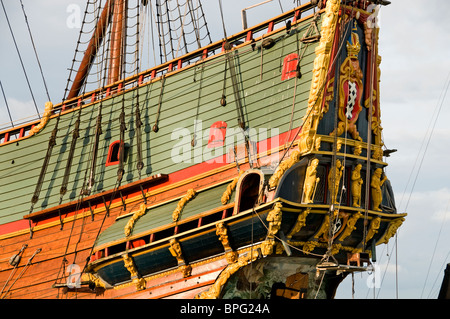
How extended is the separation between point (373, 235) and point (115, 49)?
1258 cm

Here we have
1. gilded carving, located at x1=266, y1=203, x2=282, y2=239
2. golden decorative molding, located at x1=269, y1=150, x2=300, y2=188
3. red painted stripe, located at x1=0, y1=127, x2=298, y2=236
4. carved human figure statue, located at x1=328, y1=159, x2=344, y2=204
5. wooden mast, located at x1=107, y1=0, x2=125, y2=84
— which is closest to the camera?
gilded carving, located at x1=266, y1=203, x2=282, y2=239

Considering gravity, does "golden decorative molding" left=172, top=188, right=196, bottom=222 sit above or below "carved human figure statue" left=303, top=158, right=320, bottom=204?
above

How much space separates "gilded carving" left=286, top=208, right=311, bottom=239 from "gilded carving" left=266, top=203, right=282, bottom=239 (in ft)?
1.60

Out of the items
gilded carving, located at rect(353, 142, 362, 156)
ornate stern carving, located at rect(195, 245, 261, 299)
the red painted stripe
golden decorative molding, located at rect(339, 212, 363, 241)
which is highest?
the red painted stripe

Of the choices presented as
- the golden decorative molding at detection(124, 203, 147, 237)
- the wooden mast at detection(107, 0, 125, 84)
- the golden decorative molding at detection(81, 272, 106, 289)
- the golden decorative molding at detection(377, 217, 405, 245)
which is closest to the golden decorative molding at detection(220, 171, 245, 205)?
the golden decorative molding at detection(124, 203, 147, 237)

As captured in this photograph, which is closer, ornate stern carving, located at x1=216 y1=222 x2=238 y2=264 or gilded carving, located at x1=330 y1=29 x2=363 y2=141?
ornate stern carving, located at x1=216 y1=222 x2=238 y2=264

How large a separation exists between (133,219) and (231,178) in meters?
3.06

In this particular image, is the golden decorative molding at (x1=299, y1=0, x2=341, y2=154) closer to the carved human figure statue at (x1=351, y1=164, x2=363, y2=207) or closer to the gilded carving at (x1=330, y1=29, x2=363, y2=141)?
the gilded carving at (x1=330, y1=29, x2=363, y2=141)

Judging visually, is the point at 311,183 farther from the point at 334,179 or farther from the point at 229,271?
the point at 229,271

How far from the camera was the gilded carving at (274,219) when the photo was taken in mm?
17891

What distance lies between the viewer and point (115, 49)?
1132 inches

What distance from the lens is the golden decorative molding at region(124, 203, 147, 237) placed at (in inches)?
826
